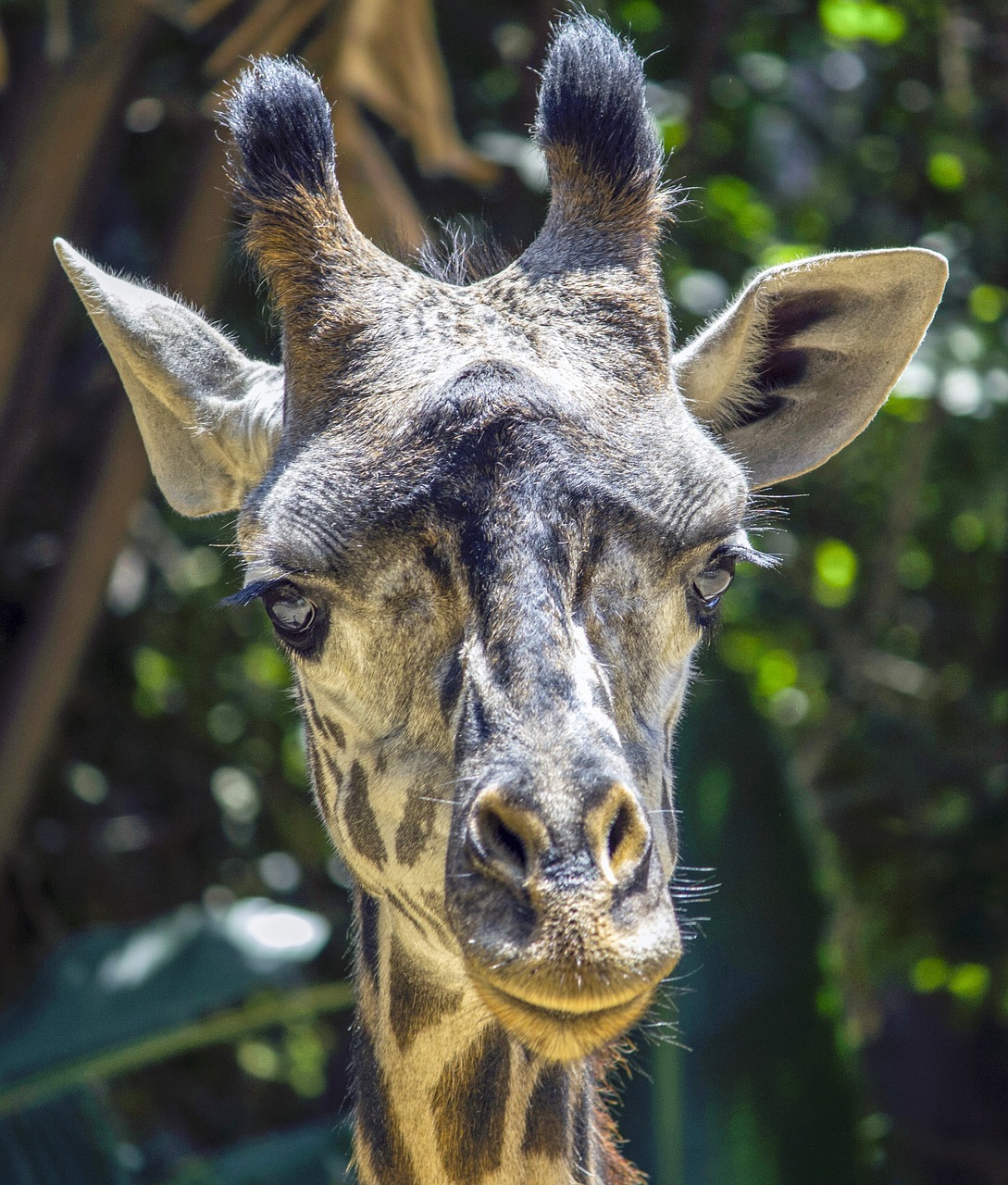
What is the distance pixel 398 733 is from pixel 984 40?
6167mm

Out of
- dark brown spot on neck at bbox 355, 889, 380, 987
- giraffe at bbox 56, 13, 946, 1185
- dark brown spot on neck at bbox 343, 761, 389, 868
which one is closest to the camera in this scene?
giraffe at bbox 56, 13, 946, 1185

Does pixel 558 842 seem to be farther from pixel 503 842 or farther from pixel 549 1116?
pixel 549 1116

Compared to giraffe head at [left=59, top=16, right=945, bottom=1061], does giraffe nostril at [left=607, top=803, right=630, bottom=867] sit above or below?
below

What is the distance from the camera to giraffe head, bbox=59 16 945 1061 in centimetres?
204

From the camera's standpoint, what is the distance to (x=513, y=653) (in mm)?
2191

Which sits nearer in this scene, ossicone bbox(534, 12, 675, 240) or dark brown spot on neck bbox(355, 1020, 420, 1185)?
dark brown spot on neck bbox(355, 1020, 420, 1185)

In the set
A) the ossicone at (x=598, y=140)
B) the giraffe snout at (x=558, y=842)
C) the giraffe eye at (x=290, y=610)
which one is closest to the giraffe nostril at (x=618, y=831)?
the giraffe snout at (x=558, y=842)

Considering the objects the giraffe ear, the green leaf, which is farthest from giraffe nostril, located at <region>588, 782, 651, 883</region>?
the green leaf

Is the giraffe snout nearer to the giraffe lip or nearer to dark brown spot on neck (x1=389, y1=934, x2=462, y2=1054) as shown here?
the giraffe lip

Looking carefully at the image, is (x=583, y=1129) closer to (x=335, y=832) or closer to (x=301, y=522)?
(x=335, y=832)

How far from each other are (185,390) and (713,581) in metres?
1.32

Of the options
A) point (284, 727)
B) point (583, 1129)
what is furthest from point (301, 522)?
point (284, 727)

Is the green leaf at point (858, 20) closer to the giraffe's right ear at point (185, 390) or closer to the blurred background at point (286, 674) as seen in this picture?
the blurred background at point (286, 674)

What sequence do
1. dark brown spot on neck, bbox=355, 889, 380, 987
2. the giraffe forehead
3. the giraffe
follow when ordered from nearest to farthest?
1. the giraffe
2. the giraffe forehead
3. dark brown spot on neck, bbox=355, 889, 380, 987
